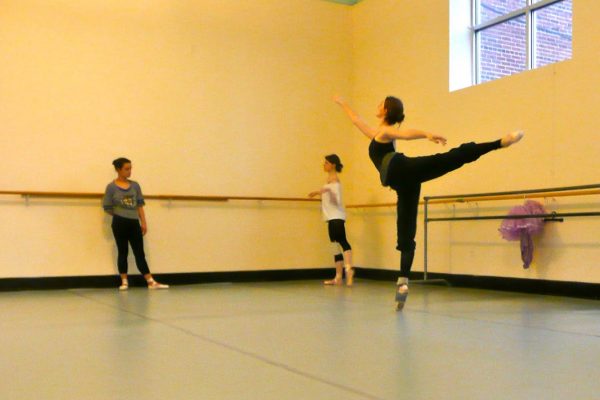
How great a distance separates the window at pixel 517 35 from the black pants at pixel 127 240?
384cm

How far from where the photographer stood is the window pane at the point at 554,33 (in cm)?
579

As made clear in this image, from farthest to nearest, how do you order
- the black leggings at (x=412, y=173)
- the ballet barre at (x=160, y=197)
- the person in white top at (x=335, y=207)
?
the person in white top at (x=335, y=207) < the ballet barre at (x=160, y=197) < the black leggings at (x=412, y=173)

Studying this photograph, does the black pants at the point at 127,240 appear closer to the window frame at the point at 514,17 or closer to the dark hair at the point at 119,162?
the dark hair at the point at 119,162

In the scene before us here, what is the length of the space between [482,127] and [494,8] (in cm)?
130

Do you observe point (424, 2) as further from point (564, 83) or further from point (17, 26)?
point (17, 26)

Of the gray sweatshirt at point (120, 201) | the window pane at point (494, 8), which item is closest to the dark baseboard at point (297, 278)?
the gray sweatshirt at point (120, 201)

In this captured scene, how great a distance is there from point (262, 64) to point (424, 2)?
1968mm

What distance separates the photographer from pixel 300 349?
9.97ft

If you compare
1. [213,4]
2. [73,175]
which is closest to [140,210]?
[73,175]

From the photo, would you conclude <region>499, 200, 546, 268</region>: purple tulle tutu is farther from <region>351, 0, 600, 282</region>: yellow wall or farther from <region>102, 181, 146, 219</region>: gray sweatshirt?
<region>102, 181, 146, 219</region>: gray sweatshirt

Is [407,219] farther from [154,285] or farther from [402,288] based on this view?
[154,285]

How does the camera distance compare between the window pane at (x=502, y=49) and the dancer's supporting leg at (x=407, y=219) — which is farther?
the window pane at (x=502, y=49)

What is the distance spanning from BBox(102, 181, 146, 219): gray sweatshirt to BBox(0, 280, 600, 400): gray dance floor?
4.34 ft

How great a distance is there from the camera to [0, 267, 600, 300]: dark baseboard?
5.57 metres
